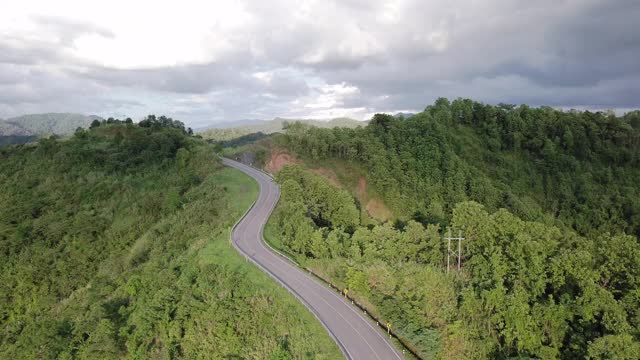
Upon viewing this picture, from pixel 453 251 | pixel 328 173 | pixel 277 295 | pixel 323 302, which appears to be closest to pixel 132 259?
pixel 277 295

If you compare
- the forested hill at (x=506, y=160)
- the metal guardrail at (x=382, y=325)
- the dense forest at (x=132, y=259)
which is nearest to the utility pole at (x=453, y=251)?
the metal guardrail at (x=382, y=325)

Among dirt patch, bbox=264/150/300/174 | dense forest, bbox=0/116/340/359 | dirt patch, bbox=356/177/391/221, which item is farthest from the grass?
dirt patch, bbox=356/177/391/221

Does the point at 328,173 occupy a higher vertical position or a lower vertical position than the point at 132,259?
higher

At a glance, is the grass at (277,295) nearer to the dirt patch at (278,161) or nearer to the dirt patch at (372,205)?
the dirt patch at (278,161)

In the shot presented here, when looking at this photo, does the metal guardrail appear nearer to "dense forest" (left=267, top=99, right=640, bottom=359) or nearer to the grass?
"dense forest" (left=267, top=99, right=640, bottom=359)

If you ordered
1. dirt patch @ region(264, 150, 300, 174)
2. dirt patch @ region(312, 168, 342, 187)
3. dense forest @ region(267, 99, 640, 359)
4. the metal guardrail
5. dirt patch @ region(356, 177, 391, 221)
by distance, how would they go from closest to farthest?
dense forest @ region(267, 99, 640, 359) < the metal guardrail < dirt patch @ region(356, 177, 391, 221) < dirt patch @ region(312, 168, 342, 187) < dirt patch @ region(264, 150, 300, 174)

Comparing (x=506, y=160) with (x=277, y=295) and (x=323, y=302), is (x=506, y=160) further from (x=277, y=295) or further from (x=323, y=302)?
(x=277, y=295)

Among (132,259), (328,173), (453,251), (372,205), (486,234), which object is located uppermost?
(328,173)
